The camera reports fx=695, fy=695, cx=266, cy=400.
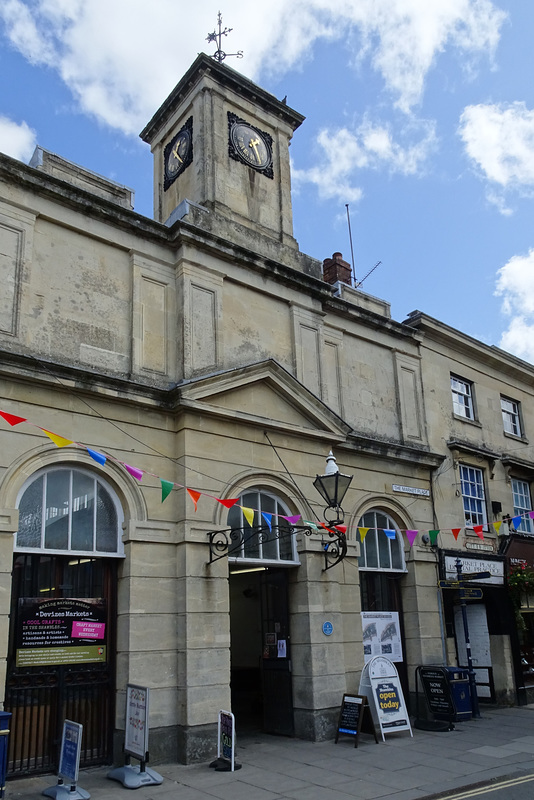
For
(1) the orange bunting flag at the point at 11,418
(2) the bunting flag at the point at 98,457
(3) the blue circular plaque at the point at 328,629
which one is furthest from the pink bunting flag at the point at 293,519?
(1) the orange bunting flag at the point at 11,418

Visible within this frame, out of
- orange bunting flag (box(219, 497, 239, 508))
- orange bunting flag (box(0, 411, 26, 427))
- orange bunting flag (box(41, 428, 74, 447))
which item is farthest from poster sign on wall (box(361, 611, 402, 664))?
orange bunting flag (box(0, 411, 26, 427))

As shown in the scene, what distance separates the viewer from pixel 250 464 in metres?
12.4

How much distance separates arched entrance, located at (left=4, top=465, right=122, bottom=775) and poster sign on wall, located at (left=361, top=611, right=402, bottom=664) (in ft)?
18.6

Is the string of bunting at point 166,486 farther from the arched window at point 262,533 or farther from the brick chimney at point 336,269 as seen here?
the brick chimney at point 336,269

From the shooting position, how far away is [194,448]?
11.7 m

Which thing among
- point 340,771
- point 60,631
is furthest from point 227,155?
point 340,771

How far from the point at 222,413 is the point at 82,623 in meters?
4.02

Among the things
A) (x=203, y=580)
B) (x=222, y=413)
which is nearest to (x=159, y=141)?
(x=222, y=413)

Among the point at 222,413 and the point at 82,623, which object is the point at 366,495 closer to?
the point at 222,413

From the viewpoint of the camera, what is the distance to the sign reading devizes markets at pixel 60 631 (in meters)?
9.66

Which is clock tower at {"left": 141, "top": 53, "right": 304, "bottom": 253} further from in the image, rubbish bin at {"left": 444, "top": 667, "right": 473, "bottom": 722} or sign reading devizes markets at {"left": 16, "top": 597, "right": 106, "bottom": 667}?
rubbish bin at {"left": 444, "top": 667, "right": 473, "bottom": 722}

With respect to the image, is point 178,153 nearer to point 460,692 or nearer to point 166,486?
point 166,486

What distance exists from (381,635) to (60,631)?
23.0 ft

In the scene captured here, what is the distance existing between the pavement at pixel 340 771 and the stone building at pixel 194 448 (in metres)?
0.53
